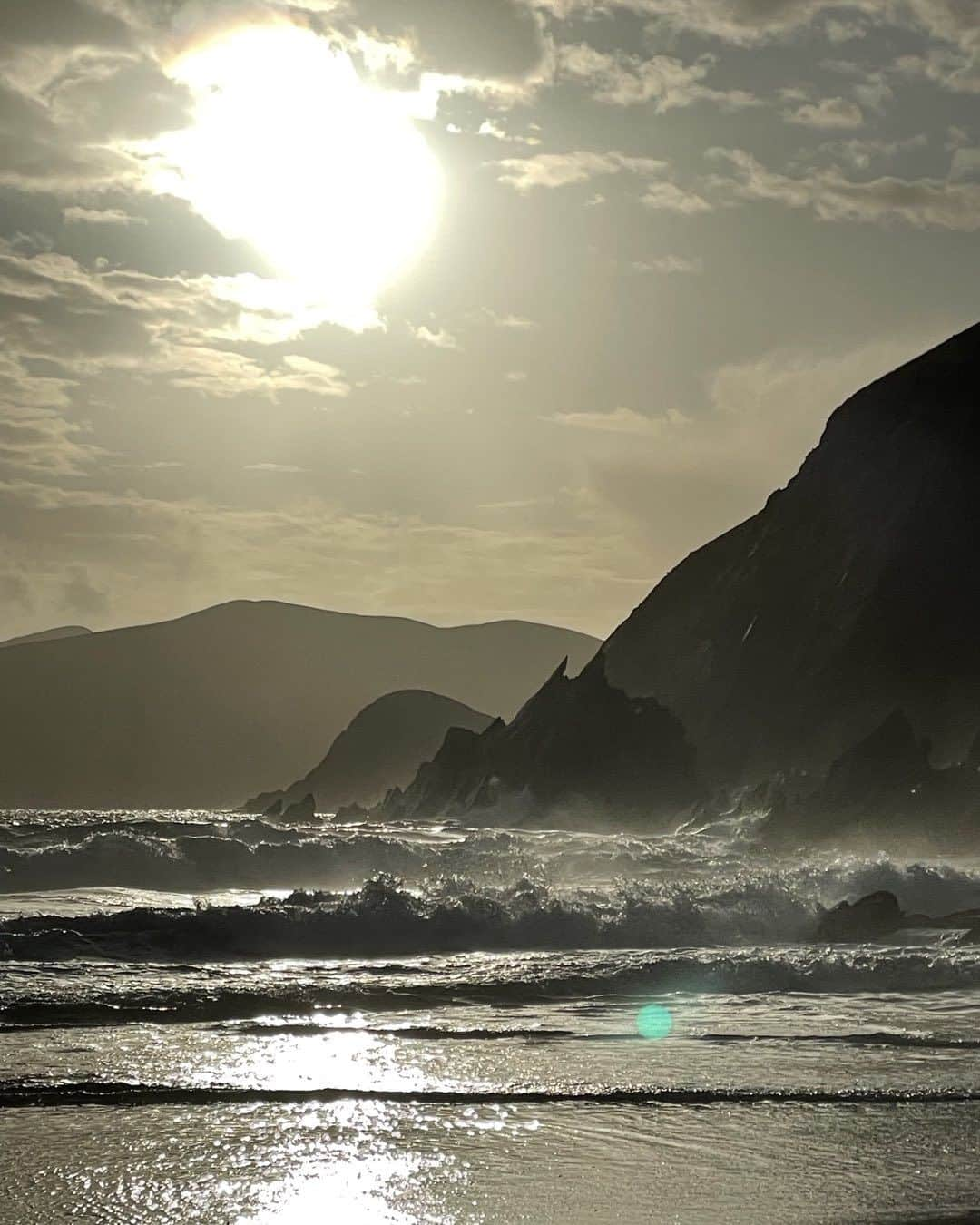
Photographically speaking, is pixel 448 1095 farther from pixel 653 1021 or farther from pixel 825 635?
pixel 825 635

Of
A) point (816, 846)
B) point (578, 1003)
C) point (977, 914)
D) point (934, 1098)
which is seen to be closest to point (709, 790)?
point (816, 846)

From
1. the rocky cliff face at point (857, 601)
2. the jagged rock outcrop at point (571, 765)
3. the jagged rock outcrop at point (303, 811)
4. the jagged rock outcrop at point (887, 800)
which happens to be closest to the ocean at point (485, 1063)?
the jagged rock outcrop at point (887, 800)

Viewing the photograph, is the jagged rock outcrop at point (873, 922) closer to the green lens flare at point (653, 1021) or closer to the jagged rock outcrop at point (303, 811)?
the green lens flare at point (653, 1021)

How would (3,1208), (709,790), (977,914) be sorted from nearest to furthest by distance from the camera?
(3,1208)
(977,914)
(709,790)

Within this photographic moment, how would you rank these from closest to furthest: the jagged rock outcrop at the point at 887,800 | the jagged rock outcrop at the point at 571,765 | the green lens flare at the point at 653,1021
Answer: the green lens flare at the point at 653,1021
the jagged rock outcrop at the point at 887,800
the jagged rock outcrop at the point at 571,765

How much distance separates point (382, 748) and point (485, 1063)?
14038cm

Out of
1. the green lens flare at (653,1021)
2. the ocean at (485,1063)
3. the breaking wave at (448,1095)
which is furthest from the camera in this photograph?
the green lens flare at (653,1021)

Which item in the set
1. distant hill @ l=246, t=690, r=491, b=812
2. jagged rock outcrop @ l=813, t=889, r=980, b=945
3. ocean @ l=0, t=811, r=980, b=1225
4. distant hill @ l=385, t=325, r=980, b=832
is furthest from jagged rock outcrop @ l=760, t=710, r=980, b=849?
distant hill @ l=246, t=690, r=491, b=812

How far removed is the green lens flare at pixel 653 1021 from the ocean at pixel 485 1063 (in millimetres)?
42

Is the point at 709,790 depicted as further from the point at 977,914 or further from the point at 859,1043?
the point at 859,1043

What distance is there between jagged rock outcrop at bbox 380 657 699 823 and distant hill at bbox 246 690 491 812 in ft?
171

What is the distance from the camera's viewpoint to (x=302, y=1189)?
7391 millimetres

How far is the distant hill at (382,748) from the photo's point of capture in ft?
474

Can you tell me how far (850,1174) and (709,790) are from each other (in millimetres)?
56266
